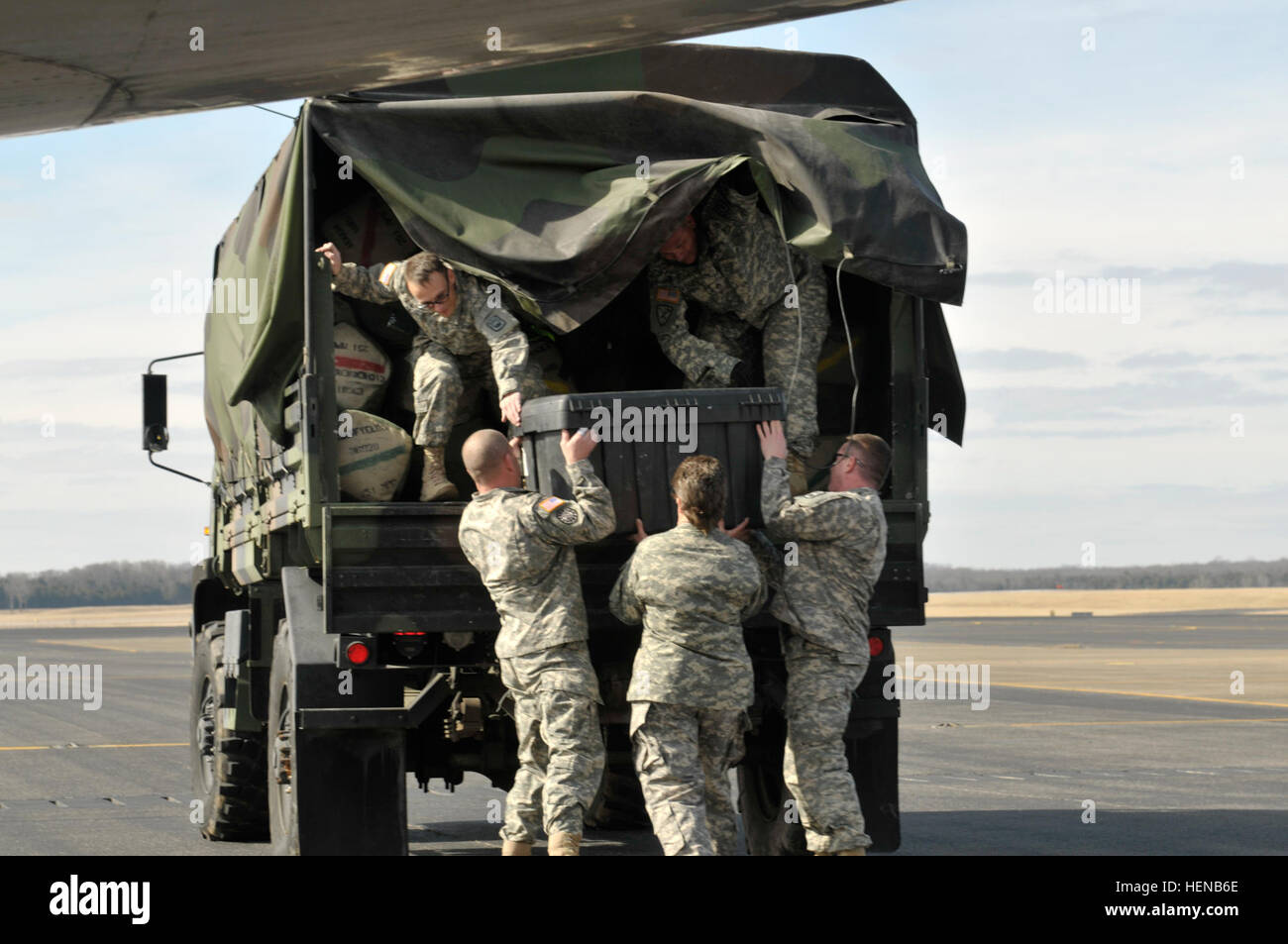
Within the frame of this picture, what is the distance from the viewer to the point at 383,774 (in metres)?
7.79

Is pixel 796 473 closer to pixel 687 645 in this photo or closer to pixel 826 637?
pixel 826 637

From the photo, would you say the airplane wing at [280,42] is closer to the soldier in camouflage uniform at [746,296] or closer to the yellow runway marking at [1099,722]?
the soldier in camouflage uniform at [746,296]

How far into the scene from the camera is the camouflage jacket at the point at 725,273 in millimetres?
8039

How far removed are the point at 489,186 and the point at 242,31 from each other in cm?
318

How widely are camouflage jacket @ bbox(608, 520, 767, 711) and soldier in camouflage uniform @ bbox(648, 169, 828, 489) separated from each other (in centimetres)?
92

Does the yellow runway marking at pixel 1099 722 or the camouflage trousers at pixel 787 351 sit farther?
the yellow runway marking at pixel 1099 722

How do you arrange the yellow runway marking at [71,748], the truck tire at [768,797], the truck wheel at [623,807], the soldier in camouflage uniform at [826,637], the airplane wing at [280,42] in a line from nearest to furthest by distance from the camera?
1. the airplane wing at [280,42]
2. the soldier in camouflage uniform at [826,637]
3. the truck tire at [768,797]
4. the truck wheel at [623,807]
5. the yellow runway marking at [71,748]

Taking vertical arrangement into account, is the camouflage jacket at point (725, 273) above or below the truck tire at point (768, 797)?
above

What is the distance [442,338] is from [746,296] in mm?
1384

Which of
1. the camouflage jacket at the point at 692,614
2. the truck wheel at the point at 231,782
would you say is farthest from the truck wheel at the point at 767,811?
the truck wheel at the point at 231,782

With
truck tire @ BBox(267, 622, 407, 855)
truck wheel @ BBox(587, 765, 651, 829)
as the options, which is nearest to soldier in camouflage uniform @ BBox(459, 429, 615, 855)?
truck tire @ BBox(267, 622, 407, 855)

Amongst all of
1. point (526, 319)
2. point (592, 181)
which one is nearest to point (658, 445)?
point (526, 319)

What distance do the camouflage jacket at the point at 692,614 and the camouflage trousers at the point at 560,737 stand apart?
0.23m

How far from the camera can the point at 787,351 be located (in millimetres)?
8102
